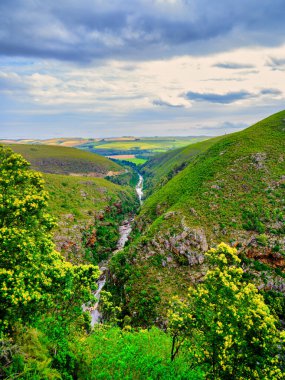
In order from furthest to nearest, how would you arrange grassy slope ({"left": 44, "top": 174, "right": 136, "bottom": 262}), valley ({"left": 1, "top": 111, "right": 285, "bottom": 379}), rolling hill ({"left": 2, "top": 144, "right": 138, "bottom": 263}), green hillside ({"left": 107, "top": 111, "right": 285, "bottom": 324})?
rolling hill ({"left": 2, "top": 144, "right": 138, "bottom": 263}) → grassy slope ({"left": 44, "top": 174, "right": 136, "bottom": 262}) → green hillside ({"left": 107, "top": 111, "right": 285, "bottom": 324}) → valley ({"left": 1, "top": 111, "right": 285, "bottom": 379})

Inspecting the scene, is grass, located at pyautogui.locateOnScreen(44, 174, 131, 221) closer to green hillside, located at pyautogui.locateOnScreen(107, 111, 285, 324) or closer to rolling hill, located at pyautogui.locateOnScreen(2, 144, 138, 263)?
rolling hill, located at pyautogui.locateOnScreen(2, 144, 138, 263)

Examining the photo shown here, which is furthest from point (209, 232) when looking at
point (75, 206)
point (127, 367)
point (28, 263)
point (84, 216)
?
point (75, 206)

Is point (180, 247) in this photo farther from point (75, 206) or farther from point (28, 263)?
point (75, 206)

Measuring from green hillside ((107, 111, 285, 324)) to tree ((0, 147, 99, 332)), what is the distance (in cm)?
3933

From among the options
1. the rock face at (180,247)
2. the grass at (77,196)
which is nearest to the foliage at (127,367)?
the rock face at (180,247)

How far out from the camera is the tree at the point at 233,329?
17.0 meters

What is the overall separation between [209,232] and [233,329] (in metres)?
54.6

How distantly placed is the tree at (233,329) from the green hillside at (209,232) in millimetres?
40211

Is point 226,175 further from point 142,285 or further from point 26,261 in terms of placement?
point 26,261

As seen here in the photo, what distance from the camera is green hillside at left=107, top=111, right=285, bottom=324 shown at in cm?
6162

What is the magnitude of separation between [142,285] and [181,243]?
14.6 metres

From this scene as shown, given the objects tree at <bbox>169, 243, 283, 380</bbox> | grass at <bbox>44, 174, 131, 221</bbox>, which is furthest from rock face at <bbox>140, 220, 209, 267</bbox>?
tree at <bbox>169, 243, 283, 380</bbox>

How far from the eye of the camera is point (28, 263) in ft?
64.6

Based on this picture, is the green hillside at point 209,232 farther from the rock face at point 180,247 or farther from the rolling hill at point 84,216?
the rolling hill at point 84,216
